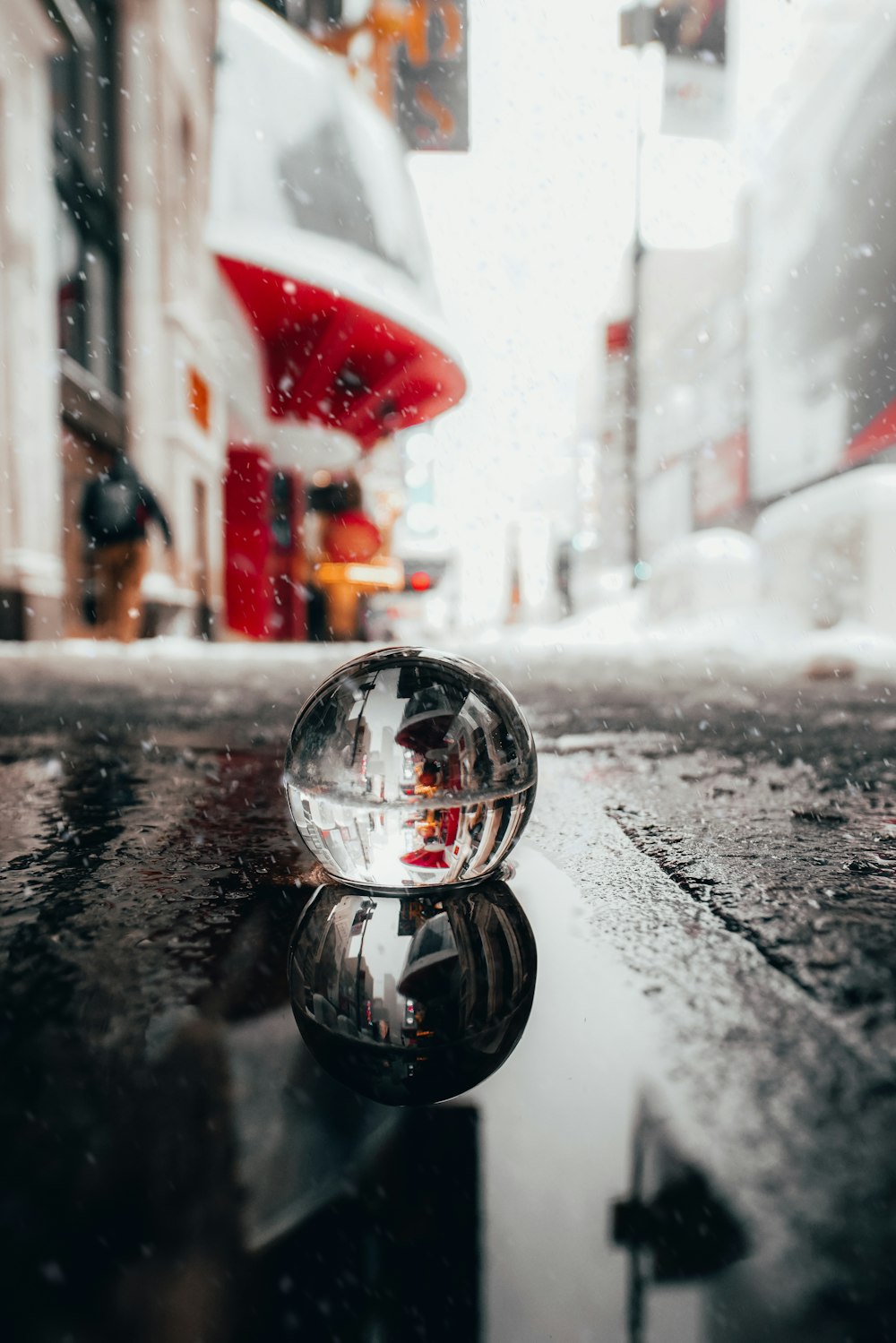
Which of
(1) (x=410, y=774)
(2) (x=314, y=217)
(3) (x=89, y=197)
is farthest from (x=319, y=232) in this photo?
(1) (x=410, y=774)

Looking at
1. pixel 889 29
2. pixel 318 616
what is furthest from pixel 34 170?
pixel 889 29

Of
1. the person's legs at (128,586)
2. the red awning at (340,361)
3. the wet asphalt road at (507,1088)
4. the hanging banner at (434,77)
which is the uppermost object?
the hanging banner at (434,77)

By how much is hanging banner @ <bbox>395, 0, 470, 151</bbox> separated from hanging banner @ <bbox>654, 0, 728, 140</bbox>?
87.1 inches

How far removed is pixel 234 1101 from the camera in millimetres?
336

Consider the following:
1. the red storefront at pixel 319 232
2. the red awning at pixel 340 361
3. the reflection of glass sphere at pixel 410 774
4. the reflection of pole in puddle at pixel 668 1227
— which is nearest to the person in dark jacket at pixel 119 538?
the red awning at pixel 340 361

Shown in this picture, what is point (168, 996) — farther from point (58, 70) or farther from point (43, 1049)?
point (58, 70)

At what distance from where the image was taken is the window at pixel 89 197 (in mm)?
6203

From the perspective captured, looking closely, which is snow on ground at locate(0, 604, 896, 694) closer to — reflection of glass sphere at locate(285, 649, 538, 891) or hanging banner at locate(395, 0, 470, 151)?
reflection of glass sphere at locate(285, 649, 538, 891)

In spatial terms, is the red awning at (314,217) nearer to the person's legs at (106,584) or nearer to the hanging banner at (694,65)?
the person's legs at (106,584)

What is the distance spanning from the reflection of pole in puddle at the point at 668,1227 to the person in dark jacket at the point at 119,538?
6.04m

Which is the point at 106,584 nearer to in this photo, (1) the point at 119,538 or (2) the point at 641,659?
(1) the point at 119,538

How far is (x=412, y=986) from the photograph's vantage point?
0.44m

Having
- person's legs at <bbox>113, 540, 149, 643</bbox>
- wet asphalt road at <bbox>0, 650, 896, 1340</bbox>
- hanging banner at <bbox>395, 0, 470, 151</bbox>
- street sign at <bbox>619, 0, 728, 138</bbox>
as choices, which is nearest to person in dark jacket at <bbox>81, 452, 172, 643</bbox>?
person's legs at <bbox>113, 540, 149, 643</bbox>

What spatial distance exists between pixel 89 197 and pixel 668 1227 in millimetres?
8354
